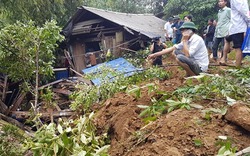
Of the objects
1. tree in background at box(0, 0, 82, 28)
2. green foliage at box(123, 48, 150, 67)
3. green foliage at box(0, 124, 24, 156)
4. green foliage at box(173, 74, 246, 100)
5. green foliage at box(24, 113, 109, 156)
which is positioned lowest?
green foliage at box(0, 124, 24, 156)

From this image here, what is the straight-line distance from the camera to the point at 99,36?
39.7 ft

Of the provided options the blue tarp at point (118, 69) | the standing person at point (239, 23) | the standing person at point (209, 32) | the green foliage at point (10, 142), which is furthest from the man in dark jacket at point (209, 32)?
the green foliage at point (10, 142)

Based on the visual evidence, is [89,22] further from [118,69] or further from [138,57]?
[118,69]

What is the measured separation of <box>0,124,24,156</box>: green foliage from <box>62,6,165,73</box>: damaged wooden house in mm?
5839

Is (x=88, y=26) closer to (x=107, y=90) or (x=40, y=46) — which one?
(x=40, y=46)

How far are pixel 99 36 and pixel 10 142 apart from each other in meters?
7.72

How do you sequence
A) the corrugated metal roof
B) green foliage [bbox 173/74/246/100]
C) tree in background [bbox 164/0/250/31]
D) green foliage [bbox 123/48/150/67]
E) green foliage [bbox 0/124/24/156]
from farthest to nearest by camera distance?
1. tree in background [bbox 164/0/250/31]
2. the corrugated metal roof
3. green foliage [bbox 123/48/150/67]
4. green foliage [bbox 0/124/24/156]
5. green foliage [bbox 173/74/246/100]

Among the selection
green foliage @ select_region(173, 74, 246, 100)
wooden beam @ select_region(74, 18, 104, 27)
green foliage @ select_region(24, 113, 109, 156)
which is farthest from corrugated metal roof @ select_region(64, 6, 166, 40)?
green foliage @ select_region(24, 113, 109, 156)

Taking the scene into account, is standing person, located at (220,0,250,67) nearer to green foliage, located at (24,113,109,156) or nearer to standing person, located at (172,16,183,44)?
green foliage, located at (24,113,109,156)

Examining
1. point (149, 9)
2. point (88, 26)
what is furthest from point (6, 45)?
point (149, 9)

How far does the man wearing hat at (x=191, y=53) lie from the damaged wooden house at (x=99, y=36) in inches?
212

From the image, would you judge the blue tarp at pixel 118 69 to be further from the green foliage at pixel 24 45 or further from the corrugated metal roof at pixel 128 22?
the corrugated metal roof at pixel 128 22

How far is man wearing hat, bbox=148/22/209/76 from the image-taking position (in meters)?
4.65

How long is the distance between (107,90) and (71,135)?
89.8 inches
